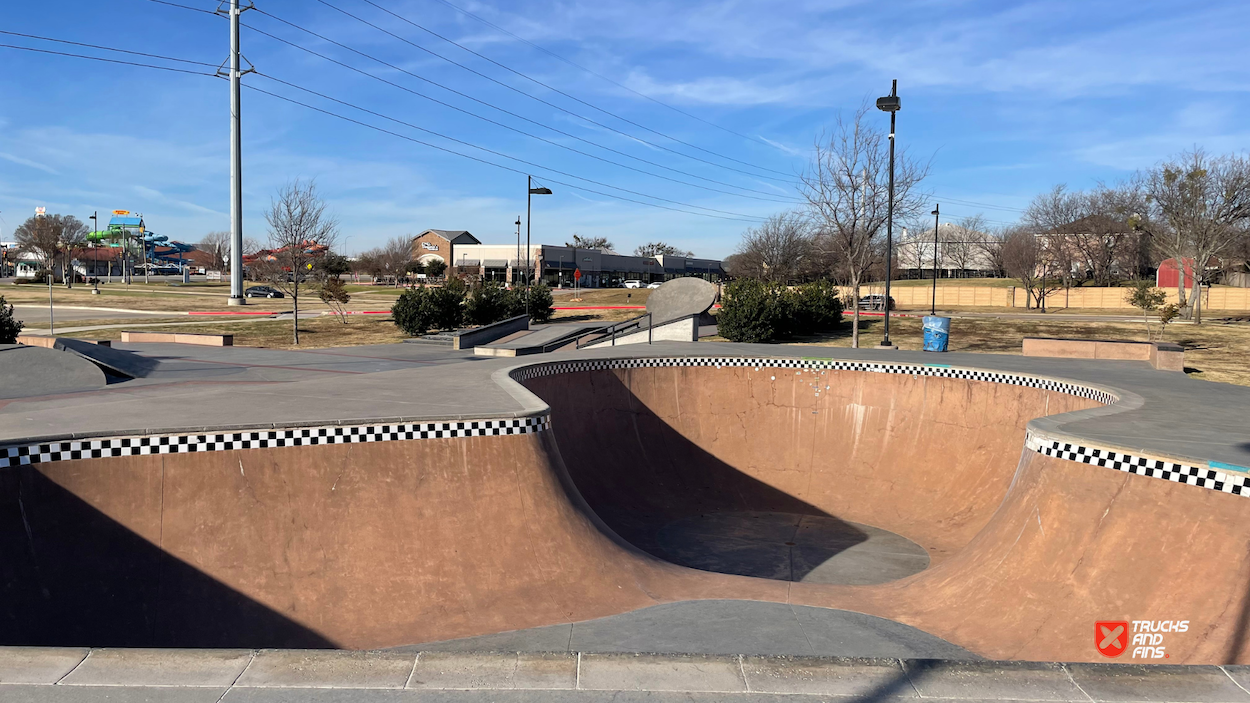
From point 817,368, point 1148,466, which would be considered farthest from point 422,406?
point 817,368

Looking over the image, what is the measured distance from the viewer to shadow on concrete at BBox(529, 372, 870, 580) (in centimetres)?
928

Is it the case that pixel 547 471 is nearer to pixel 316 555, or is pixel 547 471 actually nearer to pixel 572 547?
pixel 572 547

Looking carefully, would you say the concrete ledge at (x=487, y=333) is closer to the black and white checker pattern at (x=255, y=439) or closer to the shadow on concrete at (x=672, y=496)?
A: the shadow on concrete at (x=672, y=496)

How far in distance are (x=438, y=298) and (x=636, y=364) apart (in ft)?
55.5

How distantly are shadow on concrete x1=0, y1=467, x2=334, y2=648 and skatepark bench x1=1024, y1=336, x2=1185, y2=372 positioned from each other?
52.7ft

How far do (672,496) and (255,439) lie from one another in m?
6.46

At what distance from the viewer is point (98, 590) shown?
17.5 feet

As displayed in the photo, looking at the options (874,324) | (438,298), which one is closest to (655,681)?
(438,298)

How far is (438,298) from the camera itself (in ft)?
93.0

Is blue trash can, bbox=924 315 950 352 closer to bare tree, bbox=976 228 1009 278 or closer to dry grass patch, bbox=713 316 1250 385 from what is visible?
dry grass patch, bbox=713 316 1250 385

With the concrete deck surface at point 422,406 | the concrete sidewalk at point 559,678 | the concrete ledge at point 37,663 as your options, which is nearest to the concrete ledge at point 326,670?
the concrete sidewalk at point 559,678

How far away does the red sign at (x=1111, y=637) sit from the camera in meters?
5.43

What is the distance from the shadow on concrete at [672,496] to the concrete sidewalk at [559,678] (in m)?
5.39

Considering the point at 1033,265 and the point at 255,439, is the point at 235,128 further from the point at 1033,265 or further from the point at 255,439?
the point at 1033,265
